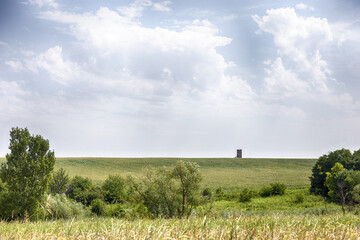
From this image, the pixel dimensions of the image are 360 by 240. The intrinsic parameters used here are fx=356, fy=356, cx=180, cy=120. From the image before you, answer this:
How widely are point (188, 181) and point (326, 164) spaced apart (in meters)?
37.1

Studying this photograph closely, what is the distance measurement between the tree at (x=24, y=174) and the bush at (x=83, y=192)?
73.4 ft

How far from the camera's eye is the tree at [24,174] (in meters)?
30.9

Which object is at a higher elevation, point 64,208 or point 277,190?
point 64,208

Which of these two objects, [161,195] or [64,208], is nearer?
[161,195]

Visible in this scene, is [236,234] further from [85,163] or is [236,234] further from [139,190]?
[85,163]

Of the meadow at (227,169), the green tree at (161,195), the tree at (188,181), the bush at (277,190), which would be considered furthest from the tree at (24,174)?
the meadow at (227,169)

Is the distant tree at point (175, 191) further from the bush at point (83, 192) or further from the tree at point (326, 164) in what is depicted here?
the tree at point (326, 164)

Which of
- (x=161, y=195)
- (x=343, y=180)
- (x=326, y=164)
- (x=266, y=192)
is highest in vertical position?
(x=326, y=164)

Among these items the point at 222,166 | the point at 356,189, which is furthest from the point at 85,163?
the point at 356,189

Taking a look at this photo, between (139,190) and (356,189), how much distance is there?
22.5 meters

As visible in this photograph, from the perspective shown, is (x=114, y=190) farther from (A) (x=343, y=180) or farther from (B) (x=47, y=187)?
(A) (x=343, y=180)

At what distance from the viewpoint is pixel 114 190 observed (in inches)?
2208

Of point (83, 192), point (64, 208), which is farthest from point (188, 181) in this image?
point (83, 192)

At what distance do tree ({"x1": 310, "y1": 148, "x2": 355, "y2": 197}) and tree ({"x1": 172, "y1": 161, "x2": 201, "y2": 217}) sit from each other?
34.3 meters
